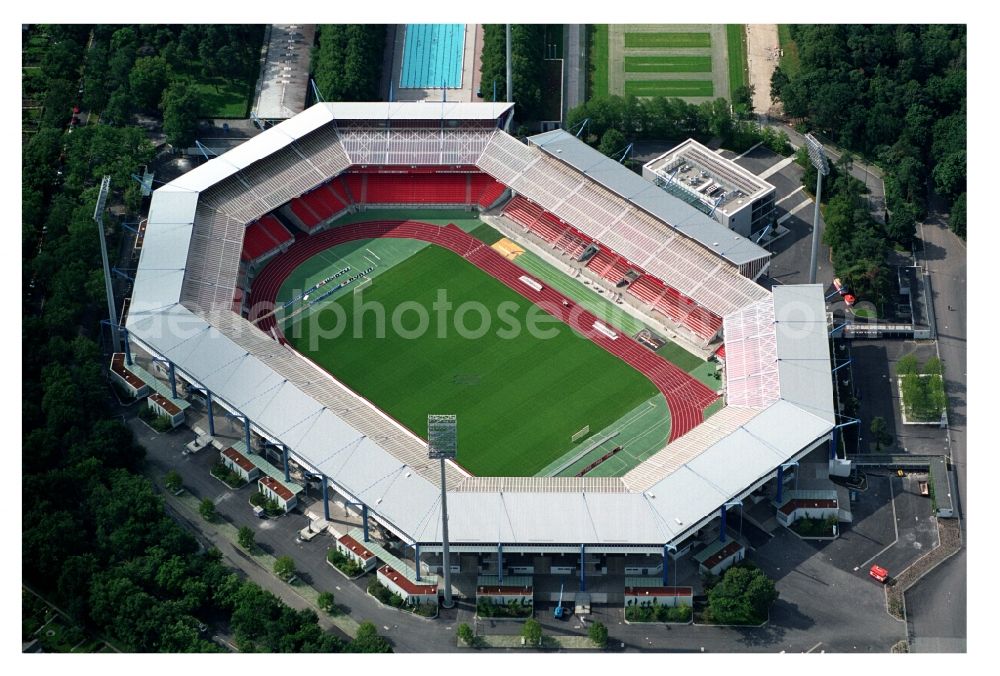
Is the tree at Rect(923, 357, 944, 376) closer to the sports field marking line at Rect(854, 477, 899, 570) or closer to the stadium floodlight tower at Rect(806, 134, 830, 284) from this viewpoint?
the sports field marking line at Rect(854, 477, 899, 570)

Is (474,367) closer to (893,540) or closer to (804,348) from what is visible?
(804,348)

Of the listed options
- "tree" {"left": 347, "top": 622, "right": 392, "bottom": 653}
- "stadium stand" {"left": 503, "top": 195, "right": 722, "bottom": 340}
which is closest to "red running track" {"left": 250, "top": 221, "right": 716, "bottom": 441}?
"stadium stand" {"left": 503, "top": 195, "right": 722, "bottom": 340}

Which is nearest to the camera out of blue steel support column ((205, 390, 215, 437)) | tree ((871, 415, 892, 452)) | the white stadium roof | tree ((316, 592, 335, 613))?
tree ((316, 592, 335, 613))

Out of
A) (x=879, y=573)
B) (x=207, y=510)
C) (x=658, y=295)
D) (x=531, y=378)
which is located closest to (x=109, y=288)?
(x=207, y=510)

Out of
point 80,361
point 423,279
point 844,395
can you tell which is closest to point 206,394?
point 80,361

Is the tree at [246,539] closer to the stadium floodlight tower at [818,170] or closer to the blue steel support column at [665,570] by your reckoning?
the blue steel support column at [665,570]

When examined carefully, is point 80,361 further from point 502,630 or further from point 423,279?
point 502,630
